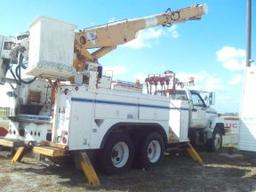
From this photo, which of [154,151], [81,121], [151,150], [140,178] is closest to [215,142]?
[154,151]

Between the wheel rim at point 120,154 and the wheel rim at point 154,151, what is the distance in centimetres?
121

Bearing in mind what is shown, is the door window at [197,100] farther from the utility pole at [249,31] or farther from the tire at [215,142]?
the utility pole at [249,31]

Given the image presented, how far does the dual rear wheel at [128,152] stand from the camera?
942cm

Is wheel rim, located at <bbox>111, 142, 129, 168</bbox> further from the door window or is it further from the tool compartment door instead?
the door window

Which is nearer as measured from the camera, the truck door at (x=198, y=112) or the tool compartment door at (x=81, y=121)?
the tool compartment door at (x=81, y=121)

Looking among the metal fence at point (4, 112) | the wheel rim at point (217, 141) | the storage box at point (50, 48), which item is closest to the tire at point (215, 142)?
the wheel rim at point (217, 141)

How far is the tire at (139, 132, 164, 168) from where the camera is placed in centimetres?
1064

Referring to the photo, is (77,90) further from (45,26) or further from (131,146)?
(131,146)

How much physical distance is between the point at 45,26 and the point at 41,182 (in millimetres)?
3252

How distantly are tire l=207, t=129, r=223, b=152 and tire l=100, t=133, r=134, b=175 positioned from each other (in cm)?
A: 599

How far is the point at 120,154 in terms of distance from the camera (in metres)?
10.1

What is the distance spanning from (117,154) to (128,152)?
0.90 feet

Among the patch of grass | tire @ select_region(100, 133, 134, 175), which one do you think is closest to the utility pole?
tire @ select_region(100, 133, 134, 175)

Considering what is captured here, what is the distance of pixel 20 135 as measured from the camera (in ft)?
32.3
